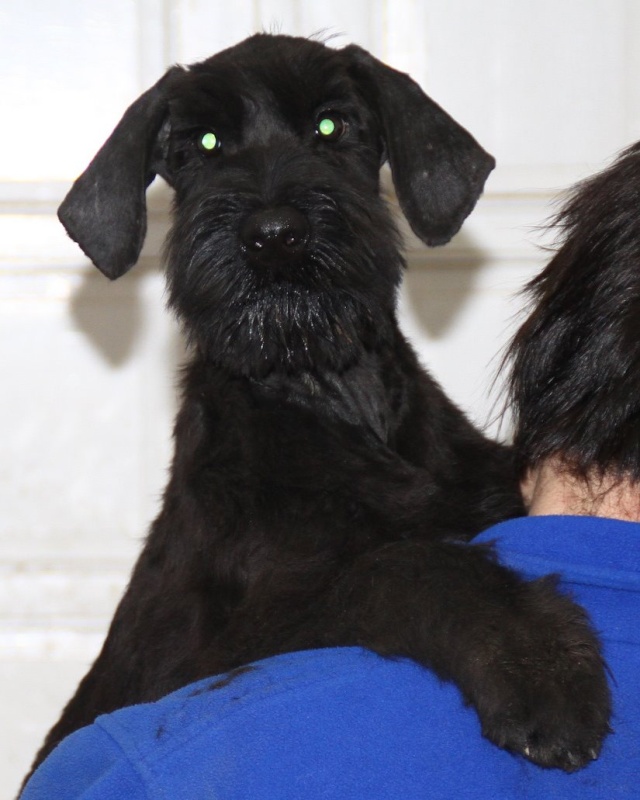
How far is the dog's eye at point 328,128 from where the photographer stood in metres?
1.72

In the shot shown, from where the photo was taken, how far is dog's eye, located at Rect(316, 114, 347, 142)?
172cm

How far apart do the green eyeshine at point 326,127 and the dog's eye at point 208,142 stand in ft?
0.56

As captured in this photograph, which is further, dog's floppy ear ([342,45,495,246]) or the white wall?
the white wall

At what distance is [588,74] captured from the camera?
107 inches

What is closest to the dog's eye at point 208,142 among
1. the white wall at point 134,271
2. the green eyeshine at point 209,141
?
the green eyeshine at point 209,141

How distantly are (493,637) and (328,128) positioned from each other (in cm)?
98

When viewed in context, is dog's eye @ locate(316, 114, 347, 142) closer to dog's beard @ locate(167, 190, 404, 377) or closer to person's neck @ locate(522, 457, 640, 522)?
dog's beard @ locate(167, 190, 404, 377)

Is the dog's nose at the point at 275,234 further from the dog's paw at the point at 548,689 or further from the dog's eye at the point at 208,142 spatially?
the dog's paw at the point at 548,689

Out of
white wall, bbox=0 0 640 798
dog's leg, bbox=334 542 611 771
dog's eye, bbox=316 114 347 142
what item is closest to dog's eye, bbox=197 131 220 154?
dog's eye, bbox=316 114 347 142

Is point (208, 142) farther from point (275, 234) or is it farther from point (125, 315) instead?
point (125, 315)

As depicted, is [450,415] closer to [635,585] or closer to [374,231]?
[374,231]

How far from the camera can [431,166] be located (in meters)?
1.66

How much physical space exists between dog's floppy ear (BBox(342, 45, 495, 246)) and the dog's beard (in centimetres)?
12

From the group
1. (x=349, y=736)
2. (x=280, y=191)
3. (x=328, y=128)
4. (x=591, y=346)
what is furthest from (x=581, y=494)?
(x=328, y=128)
